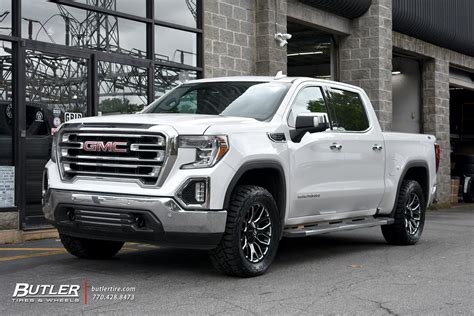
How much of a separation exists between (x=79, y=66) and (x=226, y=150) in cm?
517

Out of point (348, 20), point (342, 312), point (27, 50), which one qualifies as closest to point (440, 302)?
point (342, 312)

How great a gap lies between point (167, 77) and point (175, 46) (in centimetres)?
61

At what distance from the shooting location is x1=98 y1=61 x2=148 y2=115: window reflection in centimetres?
1123

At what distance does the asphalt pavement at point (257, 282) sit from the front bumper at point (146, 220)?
16.4 inches

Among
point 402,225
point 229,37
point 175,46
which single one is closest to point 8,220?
point 175,46

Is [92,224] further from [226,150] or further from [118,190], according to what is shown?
[226,150]

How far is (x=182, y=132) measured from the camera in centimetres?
626

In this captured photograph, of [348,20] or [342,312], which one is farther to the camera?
[348,20]

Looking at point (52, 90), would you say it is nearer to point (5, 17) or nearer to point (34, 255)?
point (5, 17)

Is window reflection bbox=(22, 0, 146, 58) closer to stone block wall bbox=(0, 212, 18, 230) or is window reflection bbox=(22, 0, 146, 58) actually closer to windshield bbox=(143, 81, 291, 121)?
stone block wall bbox=(0, 212, 18, 230)

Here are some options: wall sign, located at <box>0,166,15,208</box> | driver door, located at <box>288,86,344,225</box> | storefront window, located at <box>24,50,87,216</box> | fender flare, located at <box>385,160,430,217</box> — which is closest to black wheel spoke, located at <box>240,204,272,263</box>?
driver door, located at <box>288,86,344,225</box>

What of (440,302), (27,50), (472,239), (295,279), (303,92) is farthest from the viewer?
(472,239)

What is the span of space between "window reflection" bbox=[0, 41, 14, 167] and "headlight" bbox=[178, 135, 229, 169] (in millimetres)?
4188

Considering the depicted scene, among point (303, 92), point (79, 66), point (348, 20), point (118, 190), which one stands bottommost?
point (118, 190)
